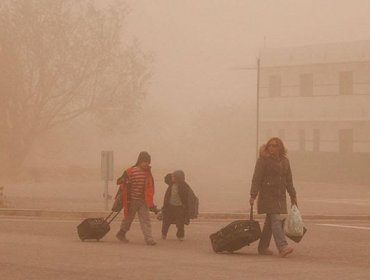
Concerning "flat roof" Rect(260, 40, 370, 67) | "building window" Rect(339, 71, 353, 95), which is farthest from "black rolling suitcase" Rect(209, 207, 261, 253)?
"building window" Rect(339, 71, 353, 95)

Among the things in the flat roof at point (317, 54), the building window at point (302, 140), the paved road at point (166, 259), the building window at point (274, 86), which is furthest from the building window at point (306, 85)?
the paved road at point (166, 259)

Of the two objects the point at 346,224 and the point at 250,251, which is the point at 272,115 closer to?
the point at 346,224

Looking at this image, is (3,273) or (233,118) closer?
(3,273)

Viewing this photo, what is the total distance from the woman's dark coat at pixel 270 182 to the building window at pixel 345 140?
4215 centimetres

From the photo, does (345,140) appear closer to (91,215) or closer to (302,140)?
(302,140)

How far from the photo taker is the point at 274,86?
65438 mm

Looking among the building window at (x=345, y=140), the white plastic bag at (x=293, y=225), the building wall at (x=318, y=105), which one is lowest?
the white plastic bag at (x=293, y=225)

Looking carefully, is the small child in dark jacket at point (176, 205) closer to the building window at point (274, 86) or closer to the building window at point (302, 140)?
the building window at point (302, 140)

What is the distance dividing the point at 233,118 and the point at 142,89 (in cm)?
9165

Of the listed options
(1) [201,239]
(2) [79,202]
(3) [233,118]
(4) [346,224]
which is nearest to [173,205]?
(1) [201,239]

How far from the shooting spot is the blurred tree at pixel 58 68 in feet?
195

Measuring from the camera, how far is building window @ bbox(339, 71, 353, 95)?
6047 centimetres

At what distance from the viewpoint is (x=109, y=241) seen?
20516mm

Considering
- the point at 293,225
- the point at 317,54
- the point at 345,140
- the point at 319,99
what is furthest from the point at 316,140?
the point at 293,225
